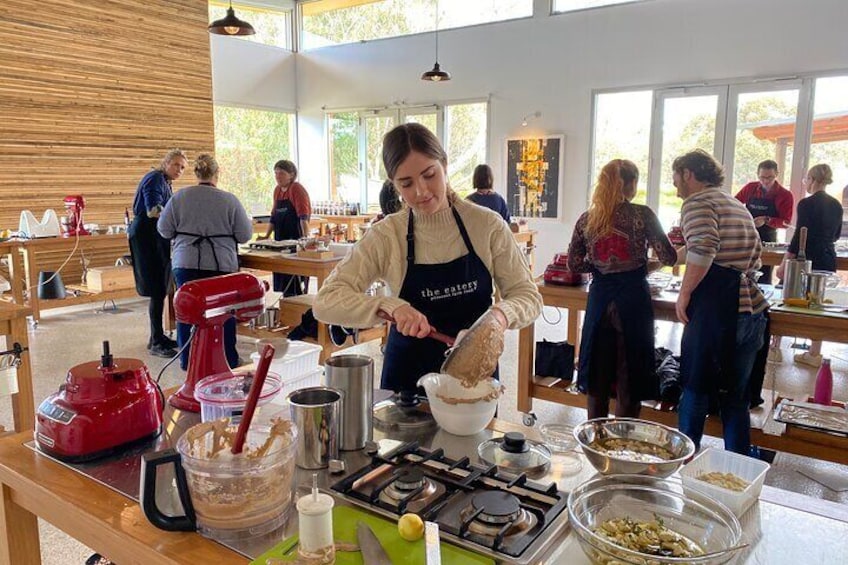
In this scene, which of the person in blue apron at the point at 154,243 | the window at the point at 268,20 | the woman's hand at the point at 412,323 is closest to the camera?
the woman's hand at the point at 412,323

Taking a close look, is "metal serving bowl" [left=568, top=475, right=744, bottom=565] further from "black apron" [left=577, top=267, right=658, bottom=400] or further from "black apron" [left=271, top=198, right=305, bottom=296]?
"black apron" [left=271, top=198, right=305, bottom=296]

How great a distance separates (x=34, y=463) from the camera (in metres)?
1.33

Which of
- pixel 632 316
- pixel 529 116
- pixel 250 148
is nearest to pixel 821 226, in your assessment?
pixel 632 316

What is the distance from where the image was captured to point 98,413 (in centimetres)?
130

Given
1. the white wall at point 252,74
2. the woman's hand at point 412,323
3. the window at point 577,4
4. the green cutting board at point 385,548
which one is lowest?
the green cutting board at point 385,548

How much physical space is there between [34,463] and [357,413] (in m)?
0.69

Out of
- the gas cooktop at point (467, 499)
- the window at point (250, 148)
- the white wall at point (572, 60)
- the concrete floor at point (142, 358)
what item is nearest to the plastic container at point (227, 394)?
the gas cooktop at point (467, 499)

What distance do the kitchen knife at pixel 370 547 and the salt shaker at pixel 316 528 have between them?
5 cm

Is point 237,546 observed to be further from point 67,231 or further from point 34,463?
point 67,231

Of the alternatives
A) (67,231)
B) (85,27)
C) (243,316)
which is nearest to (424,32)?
(85,27)

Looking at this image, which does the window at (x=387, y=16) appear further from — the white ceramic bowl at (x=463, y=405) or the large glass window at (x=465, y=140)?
the white ceramic bowl at (x=463, y=405)

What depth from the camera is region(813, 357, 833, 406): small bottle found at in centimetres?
317

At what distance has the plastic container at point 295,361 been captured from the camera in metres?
1.84

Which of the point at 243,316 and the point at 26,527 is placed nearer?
the point at 26,527
